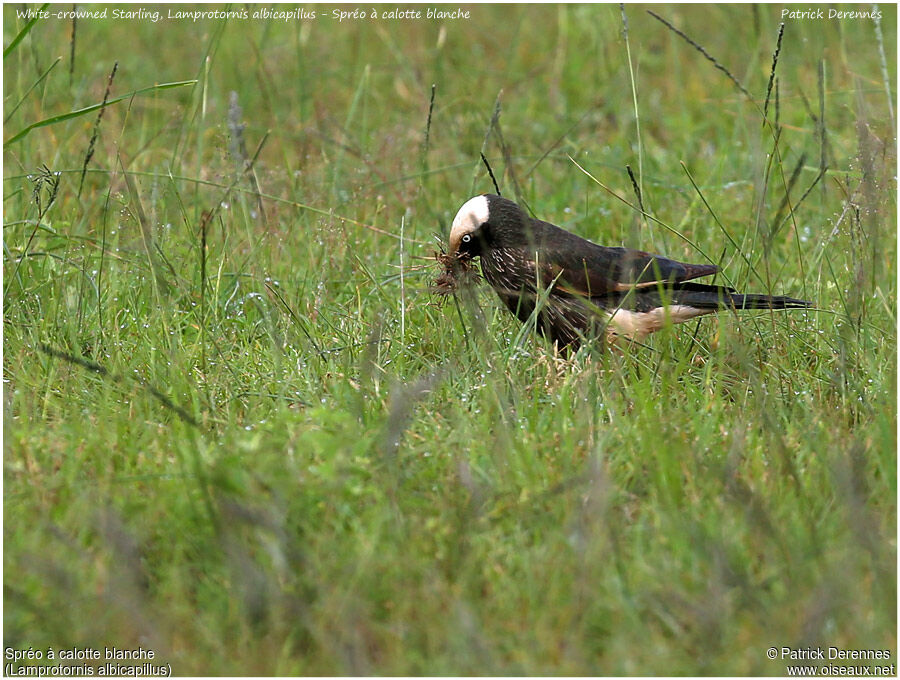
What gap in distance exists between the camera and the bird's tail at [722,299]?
3.85m

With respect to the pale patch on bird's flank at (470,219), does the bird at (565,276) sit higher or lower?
lower

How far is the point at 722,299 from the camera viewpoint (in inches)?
151

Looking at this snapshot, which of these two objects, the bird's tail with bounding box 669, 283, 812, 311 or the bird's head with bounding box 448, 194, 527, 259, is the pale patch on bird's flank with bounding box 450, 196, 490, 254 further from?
the bird's tail with bounding box 669, 283, 812, 311

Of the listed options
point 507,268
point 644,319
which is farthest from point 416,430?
point 644,319

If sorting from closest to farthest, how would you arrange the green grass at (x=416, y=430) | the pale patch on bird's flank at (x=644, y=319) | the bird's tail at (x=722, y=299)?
1. the green grass at (x=416, y=430)
2. the bird's tail at (x=722, y=299)
3. the pale patch on bird's flank at (x=644, y=319)

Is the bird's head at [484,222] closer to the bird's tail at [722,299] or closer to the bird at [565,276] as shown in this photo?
the bird at [565,276]

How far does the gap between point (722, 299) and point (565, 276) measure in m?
0.66

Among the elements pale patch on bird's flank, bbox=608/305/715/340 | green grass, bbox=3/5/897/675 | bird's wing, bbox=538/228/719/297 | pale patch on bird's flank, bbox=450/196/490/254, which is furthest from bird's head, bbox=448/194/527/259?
pale patch on bird's flank, bbox=608/305/715/340

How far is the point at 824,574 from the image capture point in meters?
2.48

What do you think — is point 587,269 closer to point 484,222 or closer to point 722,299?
point 484,222

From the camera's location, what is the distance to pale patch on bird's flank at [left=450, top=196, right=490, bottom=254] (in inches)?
169

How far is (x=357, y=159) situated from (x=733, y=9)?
3.46 metres

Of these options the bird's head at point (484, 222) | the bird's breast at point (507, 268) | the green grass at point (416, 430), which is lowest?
the green grass at point (416, 430)

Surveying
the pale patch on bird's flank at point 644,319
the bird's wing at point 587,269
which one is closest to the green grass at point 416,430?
the pale patch on bird's flank at point 644,319
